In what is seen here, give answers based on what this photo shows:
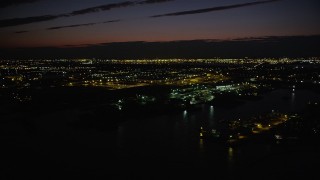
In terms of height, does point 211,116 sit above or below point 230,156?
above

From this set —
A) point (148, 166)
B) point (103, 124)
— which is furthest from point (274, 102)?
point (148, 166)

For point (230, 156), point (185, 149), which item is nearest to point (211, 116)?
point (185, 149)

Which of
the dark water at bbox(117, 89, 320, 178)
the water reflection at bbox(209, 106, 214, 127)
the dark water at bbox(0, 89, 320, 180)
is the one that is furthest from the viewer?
the water reflection at bbox(209, 106, 214, 127)

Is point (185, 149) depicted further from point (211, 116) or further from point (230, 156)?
point (211, 116)

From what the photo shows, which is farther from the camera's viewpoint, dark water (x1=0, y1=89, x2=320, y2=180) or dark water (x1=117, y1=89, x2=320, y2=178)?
dark water (x1=117, y1=89, x2=320, y2=178)

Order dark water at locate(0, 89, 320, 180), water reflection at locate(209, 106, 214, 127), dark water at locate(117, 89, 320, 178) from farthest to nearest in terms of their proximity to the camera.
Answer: water reflection at locate(209, 106, 214, 127)
dark water at locate(117, 89, 320, 178)
dark water at locate(0, 89, 320, 180)

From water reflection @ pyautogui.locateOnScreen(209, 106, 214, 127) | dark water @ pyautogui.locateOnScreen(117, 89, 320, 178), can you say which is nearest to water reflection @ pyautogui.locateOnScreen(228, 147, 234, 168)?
dark water @ pyautogui.locateOnScreen(117, 89, 320, 178)

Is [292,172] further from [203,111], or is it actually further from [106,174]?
[203,111]

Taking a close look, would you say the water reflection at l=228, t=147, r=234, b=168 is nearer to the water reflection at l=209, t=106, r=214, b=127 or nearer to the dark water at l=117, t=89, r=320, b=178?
the dark water at l=117, t=89, r=320, b=178

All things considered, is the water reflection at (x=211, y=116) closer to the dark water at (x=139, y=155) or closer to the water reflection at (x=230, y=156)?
the dark water at (x=139, y=155)
